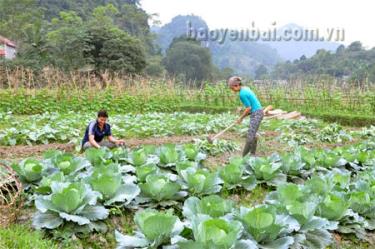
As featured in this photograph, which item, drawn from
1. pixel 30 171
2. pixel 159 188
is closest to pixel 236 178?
pixel 159 188

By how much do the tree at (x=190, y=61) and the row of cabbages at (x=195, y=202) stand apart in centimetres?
3596

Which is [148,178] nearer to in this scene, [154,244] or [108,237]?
[108,237]

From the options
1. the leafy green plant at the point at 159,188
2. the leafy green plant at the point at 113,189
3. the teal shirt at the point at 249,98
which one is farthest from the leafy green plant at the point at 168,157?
the teal shirt at the point at 249,98

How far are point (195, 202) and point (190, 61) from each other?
3788cm

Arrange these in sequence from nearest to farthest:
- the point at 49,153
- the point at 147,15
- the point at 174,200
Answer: the point at 174,200 < the point at 49,153 < the point at 147,15

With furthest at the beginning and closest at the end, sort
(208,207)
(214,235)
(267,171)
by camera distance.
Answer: (267,171)
(208,207)
(214,235)

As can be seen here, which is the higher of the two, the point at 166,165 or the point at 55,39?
the point at 55,39

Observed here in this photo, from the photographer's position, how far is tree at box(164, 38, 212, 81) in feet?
131

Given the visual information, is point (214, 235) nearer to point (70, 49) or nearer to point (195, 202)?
point (195, 202)

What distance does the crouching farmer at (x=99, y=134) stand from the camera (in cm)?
493

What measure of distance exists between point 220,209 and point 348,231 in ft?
3.49

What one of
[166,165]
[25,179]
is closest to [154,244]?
[25,179]

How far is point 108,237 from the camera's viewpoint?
271 cm

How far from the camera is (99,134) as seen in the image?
16.9ft
